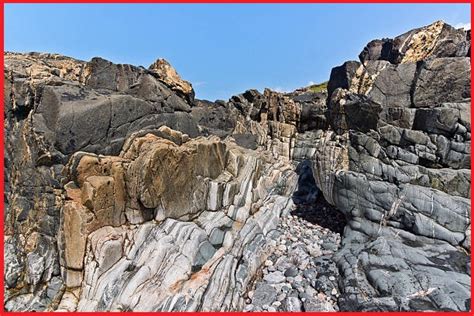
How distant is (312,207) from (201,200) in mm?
9319

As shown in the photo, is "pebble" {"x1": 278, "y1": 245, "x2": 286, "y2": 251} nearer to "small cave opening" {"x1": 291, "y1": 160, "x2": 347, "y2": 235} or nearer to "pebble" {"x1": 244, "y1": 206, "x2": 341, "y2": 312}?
"pebble" {"x1": 244, "y1": 206, "x2": 341, "y2": 312}

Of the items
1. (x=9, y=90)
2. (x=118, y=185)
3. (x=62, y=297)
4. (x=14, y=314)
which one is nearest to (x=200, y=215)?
(x=118, y=185)

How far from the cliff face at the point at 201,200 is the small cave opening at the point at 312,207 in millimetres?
1587

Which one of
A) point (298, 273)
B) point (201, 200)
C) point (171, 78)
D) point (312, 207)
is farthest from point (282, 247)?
point (171, 78)

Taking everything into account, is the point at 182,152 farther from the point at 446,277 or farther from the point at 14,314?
the point at 446,277

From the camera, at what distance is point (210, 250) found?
11344mm

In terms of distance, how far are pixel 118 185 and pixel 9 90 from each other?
19.6 feet

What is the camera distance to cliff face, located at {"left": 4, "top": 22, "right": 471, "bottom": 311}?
9570mm

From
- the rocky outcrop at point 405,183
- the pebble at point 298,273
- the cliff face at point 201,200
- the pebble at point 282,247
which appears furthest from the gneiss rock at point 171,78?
the pebble at point 282,247

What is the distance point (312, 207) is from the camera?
1941 cm

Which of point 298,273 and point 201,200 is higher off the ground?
point 201,200

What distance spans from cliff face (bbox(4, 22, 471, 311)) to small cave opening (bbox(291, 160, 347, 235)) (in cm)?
159

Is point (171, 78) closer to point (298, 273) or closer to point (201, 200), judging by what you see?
point (201, 200)

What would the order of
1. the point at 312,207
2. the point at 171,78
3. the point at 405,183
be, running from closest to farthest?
the point at 405,183
the point at 171,78
the point at 312,207
